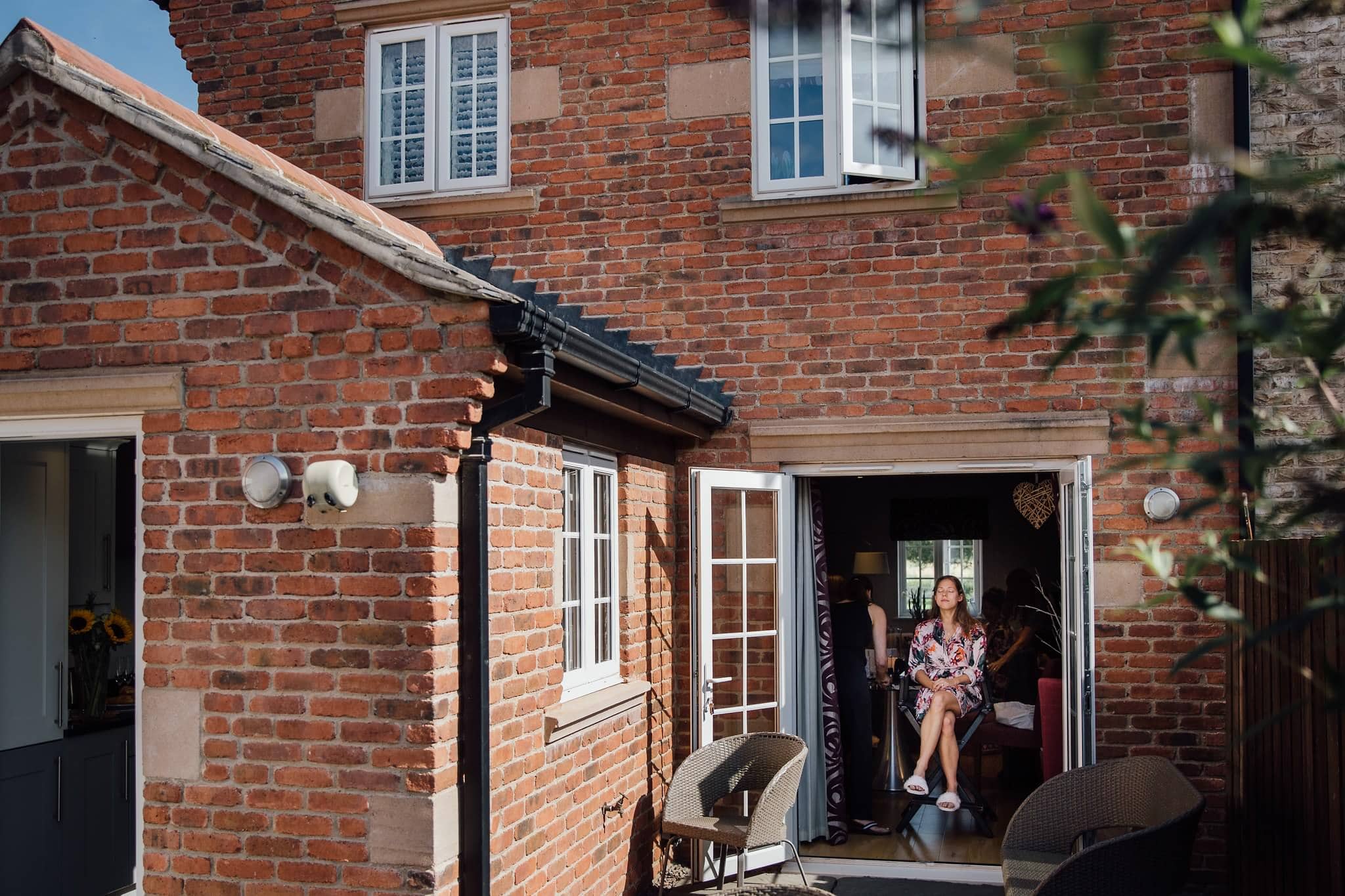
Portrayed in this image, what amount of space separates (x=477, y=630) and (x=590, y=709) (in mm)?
1404

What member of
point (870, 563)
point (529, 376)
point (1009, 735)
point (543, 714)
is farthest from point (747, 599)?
point (870, 563)

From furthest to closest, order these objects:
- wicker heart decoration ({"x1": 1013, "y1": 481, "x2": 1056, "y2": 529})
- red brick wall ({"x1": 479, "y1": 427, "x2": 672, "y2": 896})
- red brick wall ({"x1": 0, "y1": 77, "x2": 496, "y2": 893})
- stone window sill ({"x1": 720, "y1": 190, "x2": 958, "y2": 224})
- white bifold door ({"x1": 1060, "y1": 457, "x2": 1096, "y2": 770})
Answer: wicker heart decoration ({"x1": 1013, "y1": 481, "x2": 1056, "y2": 529}), stone window sill ({"x1": 720, "y1": 190, "x2": 958, "y2": 224}), white bifold door ({"x1": 1060, "y1": 457, "x2": 1096, "y2": 770}), red brick wall ({"x1": 479, "y1": 427, "x2": 672, "y2": 896}), red brick wall ({"x1": 0, "y1": 77, "x2": 496, "y2": 893})

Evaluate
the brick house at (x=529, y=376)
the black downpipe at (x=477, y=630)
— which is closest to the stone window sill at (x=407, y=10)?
the brick house at (x=529, y=376)

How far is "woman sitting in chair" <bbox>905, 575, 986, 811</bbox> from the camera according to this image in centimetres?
871

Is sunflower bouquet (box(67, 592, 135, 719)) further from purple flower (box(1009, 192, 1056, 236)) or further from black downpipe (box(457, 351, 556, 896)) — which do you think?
purple flower (box(1009, 192, 1056, 236))

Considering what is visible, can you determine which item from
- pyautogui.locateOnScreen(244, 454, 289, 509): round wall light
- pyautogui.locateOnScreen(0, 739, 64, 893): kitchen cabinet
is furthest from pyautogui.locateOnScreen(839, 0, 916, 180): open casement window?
pyautogui.locateOnScreen(0, 739, 64, 893): kitchen cabinet

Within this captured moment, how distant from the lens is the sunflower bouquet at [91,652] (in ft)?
21.1

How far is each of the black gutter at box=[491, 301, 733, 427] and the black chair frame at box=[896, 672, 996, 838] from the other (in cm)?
323

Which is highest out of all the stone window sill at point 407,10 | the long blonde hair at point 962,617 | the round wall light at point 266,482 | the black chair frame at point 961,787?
the stone window sill at point 407,10

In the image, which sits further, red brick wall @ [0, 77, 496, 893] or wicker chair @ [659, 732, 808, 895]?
wicker chair @ [659, 732, 808, 895]

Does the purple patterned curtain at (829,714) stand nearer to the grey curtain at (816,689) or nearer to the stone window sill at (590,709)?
the grey curtain at (816,689)

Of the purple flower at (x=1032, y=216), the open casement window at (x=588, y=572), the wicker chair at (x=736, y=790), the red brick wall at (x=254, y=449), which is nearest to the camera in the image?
the purple flower at (x=1032, y=216)

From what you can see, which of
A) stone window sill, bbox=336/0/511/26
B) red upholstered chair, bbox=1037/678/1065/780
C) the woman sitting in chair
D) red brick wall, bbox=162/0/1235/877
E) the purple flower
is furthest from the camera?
the woman sitting in chair

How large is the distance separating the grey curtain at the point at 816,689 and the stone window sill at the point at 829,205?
5.65 feet
